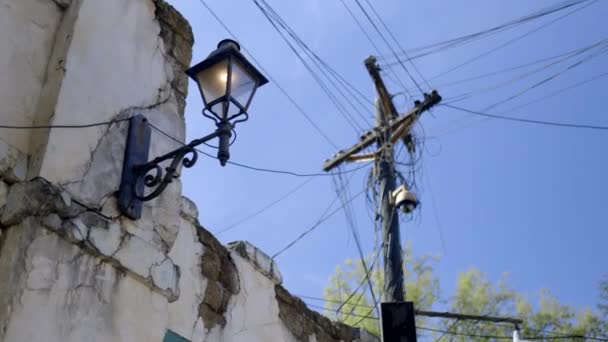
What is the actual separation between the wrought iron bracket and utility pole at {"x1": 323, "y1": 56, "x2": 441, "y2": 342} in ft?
9.24

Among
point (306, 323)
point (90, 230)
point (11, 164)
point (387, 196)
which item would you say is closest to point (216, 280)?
point (306, 323)

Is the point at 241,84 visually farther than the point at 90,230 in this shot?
Yes

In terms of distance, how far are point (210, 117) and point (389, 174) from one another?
5.47m

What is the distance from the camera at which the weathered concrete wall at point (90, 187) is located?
313cm

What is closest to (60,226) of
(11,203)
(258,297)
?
(11,203)

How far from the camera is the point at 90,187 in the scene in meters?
3.52

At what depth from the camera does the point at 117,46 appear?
3994 mm

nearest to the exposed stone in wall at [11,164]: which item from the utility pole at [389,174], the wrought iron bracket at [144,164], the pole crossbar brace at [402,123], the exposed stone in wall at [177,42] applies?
the wrought iron bracket at [144,164]

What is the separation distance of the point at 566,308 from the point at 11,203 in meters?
12.4

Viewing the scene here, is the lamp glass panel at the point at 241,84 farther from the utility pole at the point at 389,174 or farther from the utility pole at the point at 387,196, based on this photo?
the utility pole at the point at 387,196

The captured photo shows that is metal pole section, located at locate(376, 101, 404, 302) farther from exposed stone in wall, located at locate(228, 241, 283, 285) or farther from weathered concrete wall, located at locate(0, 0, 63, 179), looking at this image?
weathered concrete wall, located at locate(0, 0, 63, 179)

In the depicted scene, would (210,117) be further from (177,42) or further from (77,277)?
(77,277)

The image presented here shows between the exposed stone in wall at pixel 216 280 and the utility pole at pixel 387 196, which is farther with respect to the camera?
the utility pole at pixel 387 196

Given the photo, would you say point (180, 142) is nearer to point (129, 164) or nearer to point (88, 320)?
point (129, 164)
